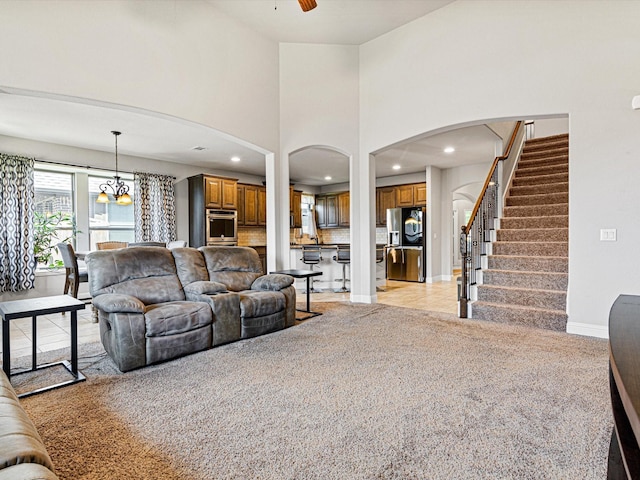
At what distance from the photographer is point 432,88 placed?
4.87 meters

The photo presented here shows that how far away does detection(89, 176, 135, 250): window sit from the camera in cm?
702

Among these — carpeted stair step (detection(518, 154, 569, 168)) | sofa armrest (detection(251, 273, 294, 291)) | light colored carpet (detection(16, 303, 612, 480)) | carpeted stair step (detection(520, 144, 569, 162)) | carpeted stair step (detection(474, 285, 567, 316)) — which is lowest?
light colored carpet (detection(16, 303, 612, 480))

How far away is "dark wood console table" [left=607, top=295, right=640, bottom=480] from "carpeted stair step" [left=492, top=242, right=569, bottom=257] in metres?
3.74

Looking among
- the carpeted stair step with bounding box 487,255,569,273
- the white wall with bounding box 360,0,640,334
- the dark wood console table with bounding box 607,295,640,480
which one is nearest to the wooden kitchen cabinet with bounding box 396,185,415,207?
the carpeted stair step with bounding box 487,255,569,273

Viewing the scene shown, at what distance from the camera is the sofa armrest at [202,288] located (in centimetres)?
360

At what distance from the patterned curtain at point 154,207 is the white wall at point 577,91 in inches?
224

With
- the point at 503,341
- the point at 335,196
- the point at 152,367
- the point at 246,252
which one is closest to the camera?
the point at 152,367

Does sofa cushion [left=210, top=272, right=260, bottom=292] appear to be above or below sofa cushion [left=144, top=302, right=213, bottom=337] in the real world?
above

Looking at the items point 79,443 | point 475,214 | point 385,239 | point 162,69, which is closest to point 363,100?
point 475,214

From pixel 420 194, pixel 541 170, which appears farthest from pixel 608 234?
pixel 420 194

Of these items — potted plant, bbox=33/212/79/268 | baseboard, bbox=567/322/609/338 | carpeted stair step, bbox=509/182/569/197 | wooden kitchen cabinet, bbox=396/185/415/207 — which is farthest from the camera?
wooden kitchen cabinet, bbox=396/185/415/207

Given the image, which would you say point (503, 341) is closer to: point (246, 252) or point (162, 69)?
point (246, 252)

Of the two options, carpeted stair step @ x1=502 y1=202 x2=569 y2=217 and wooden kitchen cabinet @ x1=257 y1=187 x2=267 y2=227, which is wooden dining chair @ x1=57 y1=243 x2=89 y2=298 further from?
carpeted stair step @ x1=502 y1=202 x2=569 y2=217

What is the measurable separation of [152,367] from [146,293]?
0.81m
